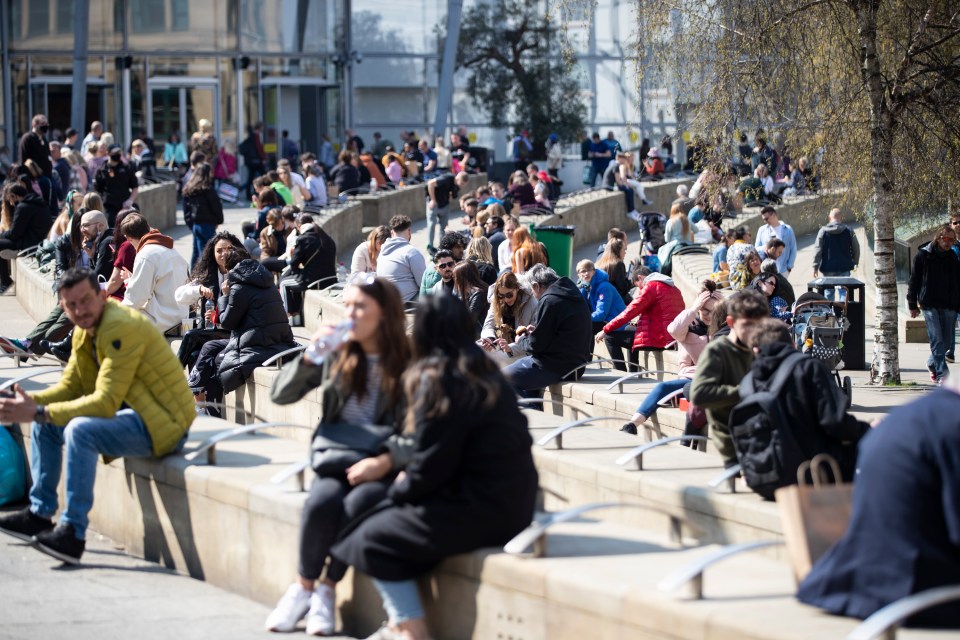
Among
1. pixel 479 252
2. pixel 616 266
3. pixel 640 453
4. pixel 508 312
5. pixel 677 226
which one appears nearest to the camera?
pixel 640 453

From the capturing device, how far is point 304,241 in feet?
62.7

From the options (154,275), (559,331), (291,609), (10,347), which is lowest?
(291,609)

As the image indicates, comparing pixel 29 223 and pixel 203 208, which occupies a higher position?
pixel 203 208

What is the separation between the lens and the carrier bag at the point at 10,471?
911 cm

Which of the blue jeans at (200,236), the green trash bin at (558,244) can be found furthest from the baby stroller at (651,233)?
the blue jeans at (200,236)

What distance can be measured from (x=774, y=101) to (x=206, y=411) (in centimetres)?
713

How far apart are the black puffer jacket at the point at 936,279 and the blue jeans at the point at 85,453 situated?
11342 mm

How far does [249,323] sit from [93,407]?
431 centimetres

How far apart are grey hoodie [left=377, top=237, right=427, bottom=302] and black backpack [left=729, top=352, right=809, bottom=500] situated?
8.90m

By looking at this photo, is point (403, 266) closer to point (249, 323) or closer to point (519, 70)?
point (249, 323)

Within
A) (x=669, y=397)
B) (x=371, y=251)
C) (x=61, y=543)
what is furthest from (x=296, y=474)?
(x=371, y=251)

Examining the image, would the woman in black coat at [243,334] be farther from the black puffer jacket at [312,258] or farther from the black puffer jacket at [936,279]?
the black puffer jacket at [936,279]

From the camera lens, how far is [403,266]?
52.3 feet

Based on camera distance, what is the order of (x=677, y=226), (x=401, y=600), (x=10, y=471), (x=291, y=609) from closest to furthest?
(x=401, y=600) < (x=291, y=609) < (x=10, y=471) < (x=677, y=226)
